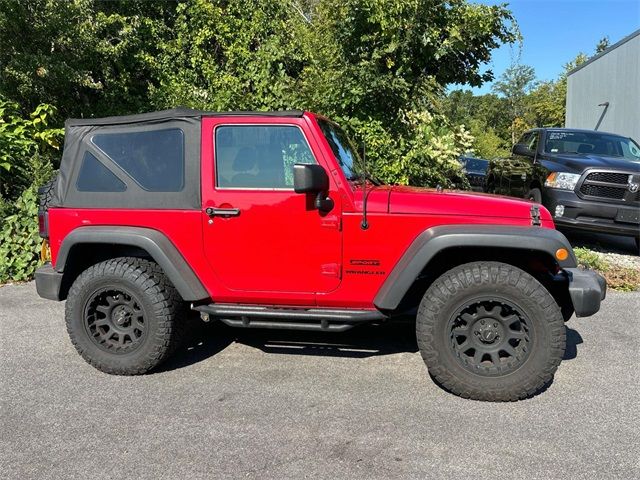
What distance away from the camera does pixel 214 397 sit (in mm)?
3531

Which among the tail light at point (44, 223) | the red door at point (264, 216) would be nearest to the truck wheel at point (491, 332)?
the red door at point (264, 216)

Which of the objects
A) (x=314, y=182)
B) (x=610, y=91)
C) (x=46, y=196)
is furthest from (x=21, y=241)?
(x=610, y=91)

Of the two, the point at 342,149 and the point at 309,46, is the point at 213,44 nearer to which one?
the point at 309,46

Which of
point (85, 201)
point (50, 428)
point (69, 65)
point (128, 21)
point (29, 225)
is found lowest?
point (50, 428)

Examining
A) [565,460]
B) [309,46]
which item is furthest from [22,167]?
[565,460]

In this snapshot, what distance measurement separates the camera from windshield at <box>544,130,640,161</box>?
26.7 ft

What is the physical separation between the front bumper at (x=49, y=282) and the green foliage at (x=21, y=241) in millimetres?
3065

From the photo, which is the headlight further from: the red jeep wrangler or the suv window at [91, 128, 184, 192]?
the suv window at [91, 128, 184, 192]

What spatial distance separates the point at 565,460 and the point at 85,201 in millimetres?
3551

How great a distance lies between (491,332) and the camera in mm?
3453

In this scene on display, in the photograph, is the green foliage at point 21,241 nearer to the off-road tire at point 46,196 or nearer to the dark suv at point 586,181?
the off-road tire at point 46,196

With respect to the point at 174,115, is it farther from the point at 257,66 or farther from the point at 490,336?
the point at 257,66

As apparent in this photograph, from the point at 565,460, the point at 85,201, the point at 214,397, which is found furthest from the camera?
the point at 85,201

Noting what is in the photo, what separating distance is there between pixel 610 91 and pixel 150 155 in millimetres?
17249
